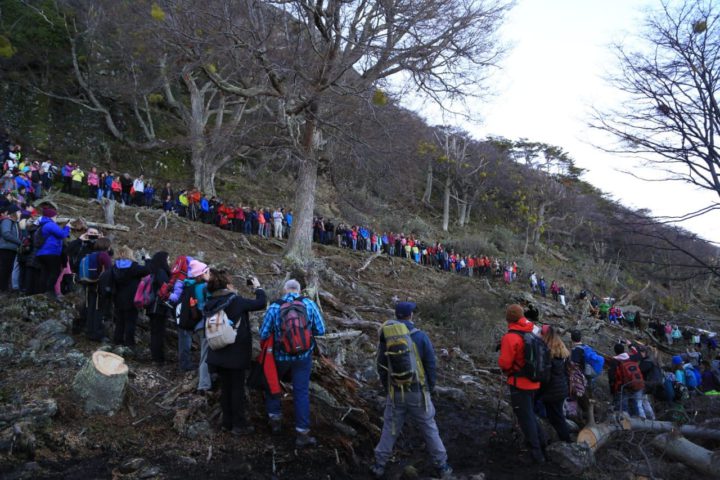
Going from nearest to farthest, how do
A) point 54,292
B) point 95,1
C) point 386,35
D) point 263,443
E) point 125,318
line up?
point 263,443 < point 125,318 < point 54,292 < point 386,35 < point 95,1

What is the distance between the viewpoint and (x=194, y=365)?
20.8 ft

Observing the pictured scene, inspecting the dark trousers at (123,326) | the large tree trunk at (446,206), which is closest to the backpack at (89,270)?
the dark trousers at (123,326)

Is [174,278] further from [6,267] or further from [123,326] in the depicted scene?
[6,267]

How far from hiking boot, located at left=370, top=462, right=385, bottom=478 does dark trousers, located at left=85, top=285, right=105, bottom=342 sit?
4.47m

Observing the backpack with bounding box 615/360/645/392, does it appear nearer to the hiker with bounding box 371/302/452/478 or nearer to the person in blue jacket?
the hiker with bounding box 371/302/452/478

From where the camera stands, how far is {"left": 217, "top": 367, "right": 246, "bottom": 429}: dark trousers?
16.3 feet

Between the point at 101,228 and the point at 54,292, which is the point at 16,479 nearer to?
the point at 54,292

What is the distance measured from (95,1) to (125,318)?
22.1 meters

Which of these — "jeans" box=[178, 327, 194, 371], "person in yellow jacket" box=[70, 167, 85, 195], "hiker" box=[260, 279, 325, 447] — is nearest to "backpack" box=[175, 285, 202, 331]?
"jeans" box=[178, 327, 194, 371]

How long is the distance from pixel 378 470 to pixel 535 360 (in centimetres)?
196

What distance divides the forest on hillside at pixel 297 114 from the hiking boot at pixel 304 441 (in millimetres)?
4756

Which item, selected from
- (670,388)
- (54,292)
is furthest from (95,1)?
(670,388)

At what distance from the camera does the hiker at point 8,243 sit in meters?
7.62

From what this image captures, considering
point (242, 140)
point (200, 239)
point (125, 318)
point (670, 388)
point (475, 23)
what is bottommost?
point (670, 388)
